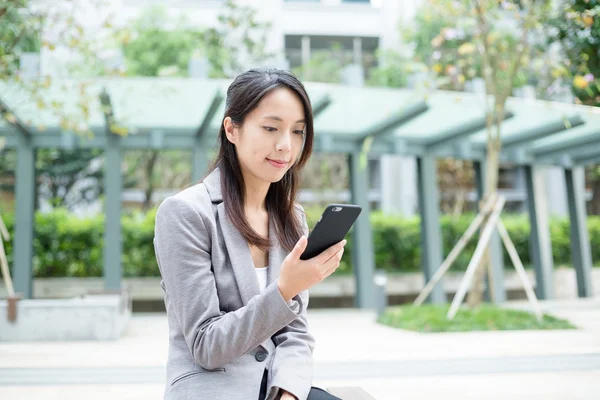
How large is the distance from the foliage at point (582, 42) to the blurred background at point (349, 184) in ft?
0.08

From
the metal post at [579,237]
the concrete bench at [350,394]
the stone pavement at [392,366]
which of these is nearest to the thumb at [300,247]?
the concrete bench at [350,394]

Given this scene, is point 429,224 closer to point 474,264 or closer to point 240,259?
point 474,264

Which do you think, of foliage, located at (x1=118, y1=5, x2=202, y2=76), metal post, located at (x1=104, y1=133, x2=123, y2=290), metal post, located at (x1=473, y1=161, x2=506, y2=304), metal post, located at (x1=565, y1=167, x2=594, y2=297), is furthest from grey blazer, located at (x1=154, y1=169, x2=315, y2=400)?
foliage, located at (x1=118, y1=5, x2=202, y2=76)

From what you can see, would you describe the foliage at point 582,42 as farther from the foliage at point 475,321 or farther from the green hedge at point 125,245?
the green hedge at point 125,245

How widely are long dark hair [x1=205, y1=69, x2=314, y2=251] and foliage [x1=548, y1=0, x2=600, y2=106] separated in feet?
10.1

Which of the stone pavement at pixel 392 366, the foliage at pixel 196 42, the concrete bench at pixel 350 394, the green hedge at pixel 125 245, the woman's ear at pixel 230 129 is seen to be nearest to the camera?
the woman's ear at pixel 230 129

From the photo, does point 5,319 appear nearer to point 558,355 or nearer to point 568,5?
point 558,355

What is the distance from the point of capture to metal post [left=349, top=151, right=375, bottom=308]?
8305 mm

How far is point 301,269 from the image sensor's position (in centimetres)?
114

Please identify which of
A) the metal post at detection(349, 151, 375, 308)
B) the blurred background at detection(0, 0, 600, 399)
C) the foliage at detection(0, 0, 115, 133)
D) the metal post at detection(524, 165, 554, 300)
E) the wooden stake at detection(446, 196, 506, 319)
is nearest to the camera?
the blurred background at detection(0, 0, 600, 399)

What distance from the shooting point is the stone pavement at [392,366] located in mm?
3156

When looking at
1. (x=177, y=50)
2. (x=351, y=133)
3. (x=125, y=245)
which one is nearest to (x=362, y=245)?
(x=351, y=133)

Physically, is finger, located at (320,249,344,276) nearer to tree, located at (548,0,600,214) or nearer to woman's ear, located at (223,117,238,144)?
woman's ear, located at (223,117,238,144)

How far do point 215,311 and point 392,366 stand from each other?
2896 mm
